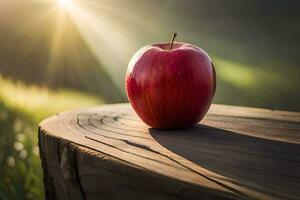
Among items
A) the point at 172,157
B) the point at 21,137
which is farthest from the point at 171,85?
the point at 21,137

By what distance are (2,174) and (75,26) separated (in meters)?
1.22

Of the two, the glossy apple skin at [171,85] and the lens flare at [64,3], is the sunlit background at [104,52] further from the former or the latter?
the glossy apple skin at [171,85]

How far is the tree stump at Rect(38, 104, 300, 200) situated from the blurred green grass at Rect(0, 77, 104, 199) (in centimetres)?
104

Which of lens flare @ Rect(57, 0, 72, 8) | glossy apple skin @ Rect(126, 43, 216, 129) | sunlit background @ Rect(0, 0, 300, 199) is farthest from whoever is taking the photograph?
lens flare @ Rect(57, 0, 72, 8)

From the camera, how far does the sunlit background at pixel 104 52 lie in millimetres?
2496

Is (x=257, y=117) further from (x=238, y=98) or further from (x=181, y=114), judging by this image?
(x=238, y=98)

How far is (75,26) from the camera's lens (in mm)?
3197

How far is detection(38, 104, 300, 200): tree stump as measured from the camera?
77 cm

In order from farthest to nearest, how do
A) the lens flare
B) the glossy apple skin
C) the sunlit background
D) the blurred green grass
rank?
the lens flare < the sunlit background < the blurred green grass < the glossy apple skin

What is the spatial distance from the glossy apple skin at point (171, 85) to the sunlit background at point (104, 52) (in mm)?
1304

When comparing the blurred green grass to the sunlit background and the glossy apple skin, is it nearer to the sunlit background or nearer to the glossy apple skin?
the sunlit background

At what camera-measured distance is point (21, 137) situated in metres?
2.49

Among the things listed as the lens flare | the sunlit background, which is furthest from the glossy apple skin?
the lens flare

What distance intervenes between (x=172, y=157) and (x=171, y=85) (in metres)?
0.33
